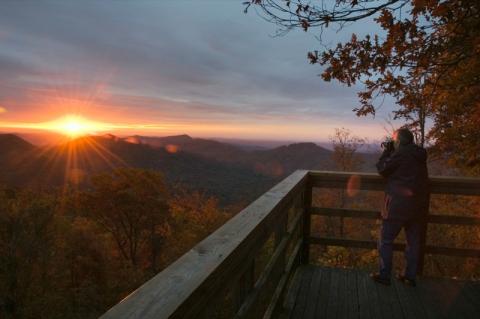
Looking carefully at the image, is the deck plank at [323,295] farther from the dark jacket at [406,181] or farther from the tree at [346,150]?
the tree at [346,150]

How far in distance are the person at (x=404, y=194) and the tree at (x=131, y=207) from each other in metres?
26.0

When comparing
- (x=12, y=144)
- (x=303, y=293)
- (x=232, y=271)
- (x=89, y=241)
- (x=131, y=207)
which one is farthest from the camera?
(x=12, y=144)

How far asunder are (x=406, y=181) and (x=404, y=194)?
5.7 inches

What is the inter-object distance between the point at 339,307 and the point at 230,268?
252 cm

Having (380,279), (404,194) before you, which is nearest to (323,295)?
(380,279)

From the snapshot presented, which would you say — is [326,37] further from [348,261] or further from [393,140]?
[348,261]

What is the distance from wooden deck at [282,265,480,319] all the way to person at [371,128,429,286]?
0.78 feet

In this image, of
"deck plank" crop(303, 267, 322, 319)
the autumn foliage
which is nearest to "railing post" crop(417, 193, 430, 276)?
"deck plank" crop(303, 267, 322, 319)

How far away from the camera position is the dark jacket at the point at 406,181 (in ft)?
12.5

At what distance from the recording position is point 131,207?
2827 cm

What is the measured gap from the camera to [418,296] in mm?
3871

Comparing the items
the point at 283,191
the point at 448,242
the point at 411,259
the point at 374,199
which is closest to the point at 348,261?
the point at 374,199

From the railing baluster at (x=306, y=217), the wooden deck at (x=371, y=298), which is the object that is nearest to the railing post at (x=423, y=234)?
the wooden deck at (x=371, y=298)

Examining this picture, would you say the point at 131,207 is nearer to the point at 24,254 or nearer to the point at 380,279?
the point at 24,254
